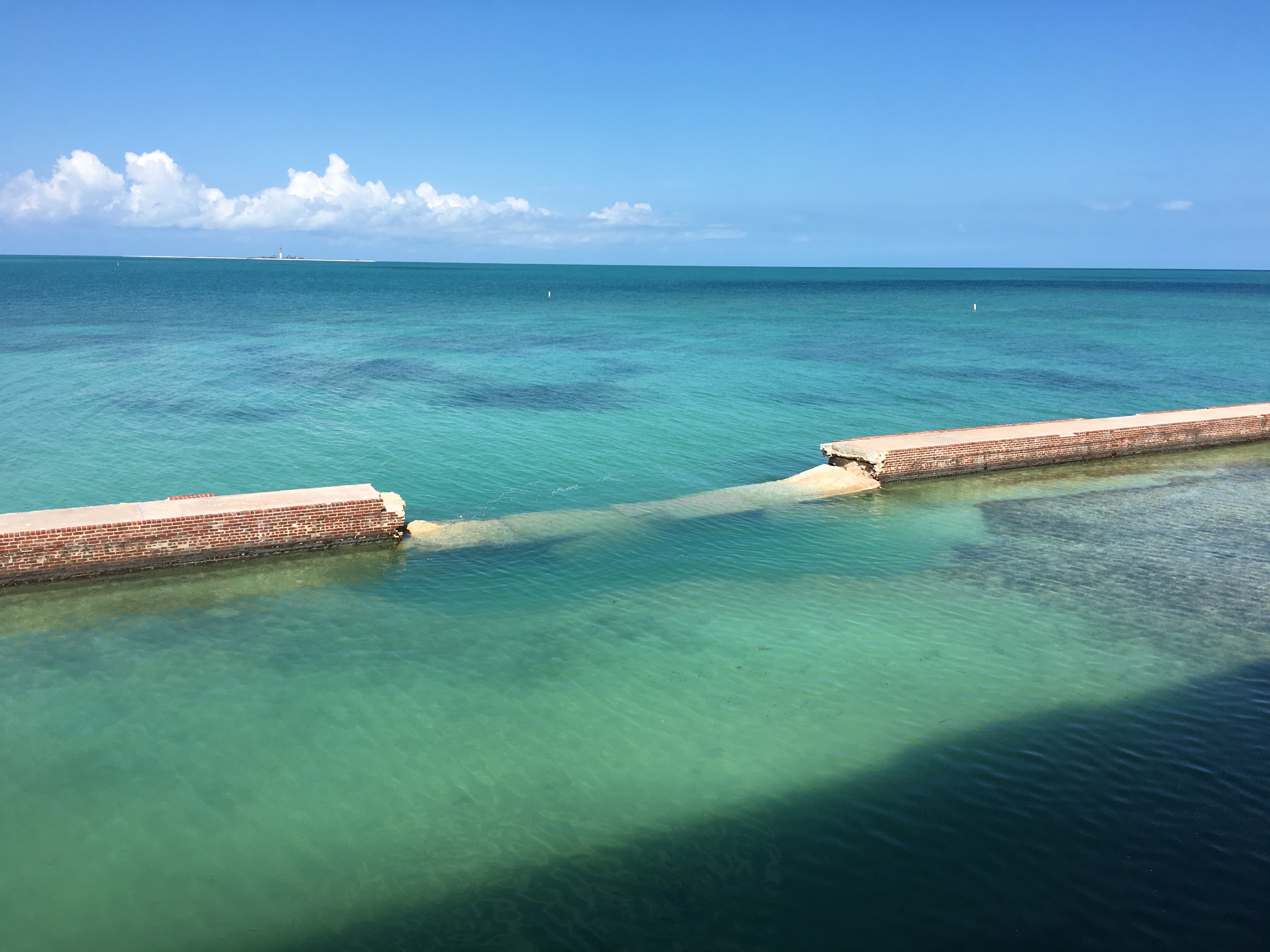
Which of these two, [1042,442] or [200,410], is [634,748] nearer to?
[1042,442]

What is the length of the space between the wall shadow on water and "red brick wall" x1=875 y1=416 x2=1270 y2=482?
9498mm

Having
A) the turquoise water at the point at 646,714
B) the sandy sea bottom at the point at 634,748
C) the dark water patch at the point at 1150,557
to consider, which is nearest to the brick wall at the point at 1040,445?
the turquoise water at the point at 646,714

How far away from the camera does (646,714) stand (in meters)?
8.56

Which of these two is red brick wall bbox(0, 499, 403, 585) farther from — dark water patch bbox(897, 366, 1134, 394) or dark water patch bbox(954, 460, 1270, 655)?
dark water patch bbox(897, 366, 1134, 394)

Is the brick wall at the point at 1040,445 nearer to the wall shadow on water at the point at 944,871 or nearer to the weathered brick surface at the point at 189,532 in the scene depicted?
the weathered brick surface at the point at 189,532

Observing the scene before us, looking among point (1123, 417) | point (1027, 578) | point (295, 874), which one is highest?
point (1123, 417)

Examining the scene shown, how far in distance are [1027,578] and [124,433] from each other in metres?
18.7

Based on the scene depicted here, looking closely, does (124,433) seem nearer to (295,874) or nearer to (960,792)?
(295,874)

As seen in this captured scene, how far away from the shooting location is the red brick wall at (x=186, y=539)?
36.7 feet

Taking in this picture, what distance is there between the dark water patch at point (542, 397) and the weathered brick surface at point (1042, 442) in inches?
362

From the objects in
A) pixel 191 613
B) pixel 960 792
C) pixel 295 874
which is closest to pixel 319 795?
pixel 295 874

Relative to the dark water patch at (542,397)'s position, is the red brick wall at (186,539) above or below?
below

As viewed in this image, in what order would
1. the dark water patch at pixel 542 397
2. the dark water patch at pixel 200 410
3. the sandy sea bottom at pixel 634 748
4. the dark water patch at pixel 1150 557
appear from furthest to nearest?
the dark water patch at pixel 542 397 → the dark water patch at pixel 200 410 → the dark water patch at pixel 1150 557 → the sandy sea bottom at pixel 634 748

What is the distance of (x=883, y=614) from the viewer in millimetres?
10797
